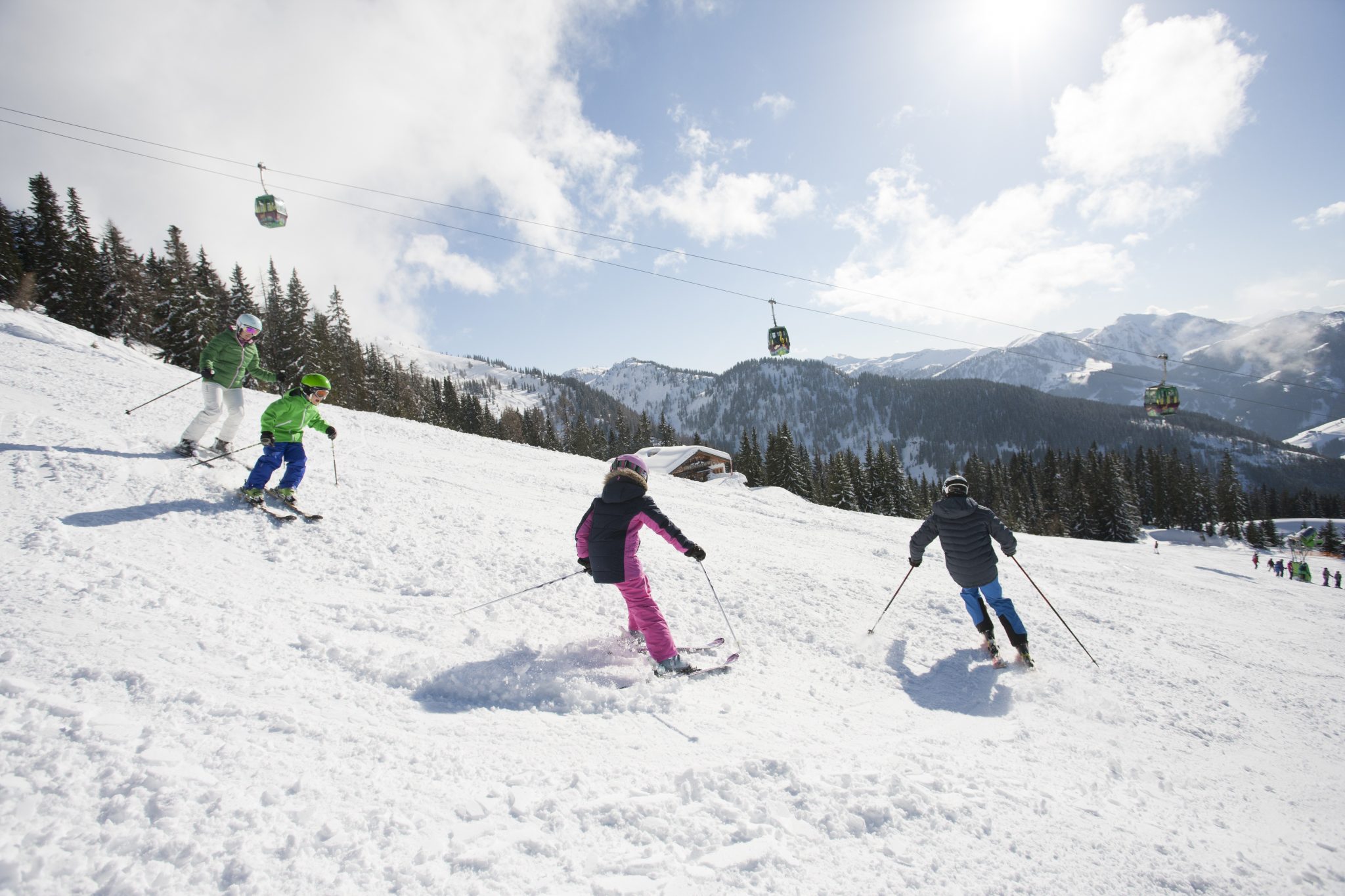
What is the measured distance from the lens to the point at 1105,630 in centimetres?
753

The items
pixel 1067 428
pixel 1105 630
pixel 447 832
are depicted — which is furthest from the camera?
pixel 1067 428

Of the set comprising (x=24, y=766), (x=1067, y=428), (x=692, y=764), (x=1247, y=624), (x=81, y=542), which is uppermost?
(x=1067, y=428)

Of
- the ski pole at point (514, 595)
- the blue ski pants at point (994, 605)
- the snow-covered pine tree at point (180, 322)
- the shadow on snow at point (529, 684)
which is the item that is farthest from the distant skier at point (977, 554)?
the snow-covered pine tree at point (180, 322)

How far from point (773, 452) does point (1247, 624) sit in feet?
161

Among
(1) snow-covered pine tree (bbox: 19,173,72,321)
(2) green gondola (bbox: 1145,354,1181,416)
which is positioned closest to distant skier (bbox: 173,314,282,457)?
(2) green gondola (bbox: 1145,354,1181,416)

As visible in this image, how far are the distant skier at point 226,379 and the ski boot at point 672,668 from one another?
7104 mm

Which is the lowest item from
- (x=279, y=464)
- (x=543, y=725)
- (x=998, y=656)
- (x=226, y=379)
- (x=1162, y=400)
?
(x=998, y=656)

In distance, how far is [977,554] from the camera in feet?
21.0

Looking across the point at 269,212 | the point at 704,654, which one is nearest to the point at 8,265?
the point at 269,212

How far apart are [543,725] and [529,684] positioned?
601 mm

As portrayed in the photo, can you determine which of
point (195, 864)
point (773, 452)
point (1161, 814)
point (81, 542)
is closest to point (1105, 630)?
point (1161, 814)

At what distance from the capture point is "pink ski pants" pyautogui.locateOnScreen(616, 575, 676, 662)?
4.93 metres

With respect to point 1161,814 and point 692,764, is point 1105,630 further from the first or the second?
point 692,764

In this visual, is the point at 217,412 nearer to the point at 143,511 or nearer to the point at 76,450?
the point at 76,450
